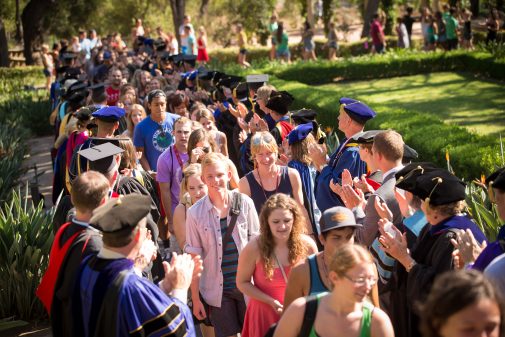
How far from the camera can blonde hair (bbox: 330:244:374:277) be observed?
3.89m

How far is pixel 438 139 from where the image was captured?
1138 cm

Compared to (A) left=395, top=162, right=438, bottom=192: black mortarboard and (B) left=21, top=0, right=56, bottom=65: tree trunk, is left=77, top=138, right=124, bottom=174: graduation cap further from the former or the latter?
(B) left=21, top=0, right=56, bottom=65: tree trunk

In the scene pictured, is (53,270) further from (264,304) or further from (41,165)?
(41,165)

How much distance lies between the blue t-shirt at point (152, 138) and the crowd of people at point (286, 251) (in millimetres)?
1836

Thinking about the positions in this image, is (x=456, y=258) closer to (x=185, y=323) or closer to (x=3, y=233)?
(x=185, y=323)

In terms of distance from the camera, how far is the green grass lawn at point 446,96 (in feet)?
60.4

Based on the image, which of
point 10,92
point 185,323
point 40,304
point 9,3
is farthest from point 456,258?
point 9,3

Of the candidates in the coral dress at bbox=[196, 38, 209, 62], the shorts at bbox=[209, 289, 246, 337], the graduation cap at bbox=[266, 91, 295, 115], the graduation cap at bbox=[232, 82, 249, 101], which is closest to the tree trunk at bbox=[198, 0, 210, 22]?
the coral dress at bbox=[196, 38, 209, 62]

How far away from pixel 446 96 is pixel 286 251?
1806 centimetres

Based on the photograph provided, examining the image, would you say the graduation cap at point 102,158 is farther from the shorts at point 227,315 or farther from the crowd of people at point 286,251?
the shorts at point 227,315

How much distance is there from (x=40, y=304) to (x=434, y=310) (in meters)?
5.26

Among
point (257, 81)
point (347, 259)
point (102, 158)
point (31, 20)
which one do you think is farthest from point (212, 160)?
point (31, 20)

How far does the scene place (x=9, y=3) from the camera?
46.9 metres

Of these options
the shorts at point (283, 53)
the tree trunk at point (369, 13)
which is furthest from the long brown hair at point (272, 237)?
the tree trunk at point (369, 13)
